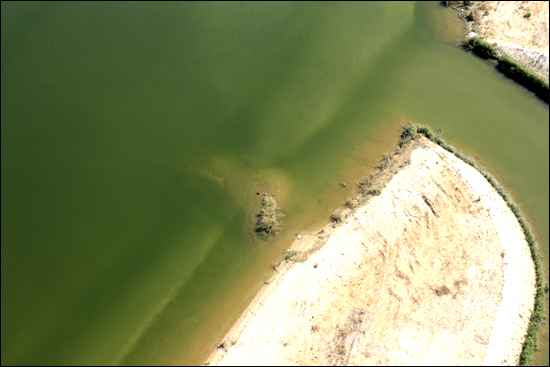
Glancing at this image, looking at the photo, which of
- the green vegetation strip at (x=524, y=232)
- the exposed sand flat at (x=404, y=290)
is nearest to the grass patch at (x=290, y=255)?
the exposed sand flat at (x=404, y=290)

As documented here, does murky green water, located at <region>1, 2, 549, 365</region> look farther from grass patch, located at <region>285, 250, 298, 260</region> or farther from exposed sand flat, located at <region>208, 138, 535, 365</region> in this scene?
exposed sand flat, located at <region>208, 138, 535, 365</region>

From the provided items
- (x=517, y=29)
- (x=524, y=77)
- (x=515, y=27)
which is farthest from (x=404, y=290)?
(x=515, y=27)

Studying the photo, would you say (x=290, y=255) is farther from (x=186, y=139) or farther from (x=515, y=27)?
(x=515, y=27)

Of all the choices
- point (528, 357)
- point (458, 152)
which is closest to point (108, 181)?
point (458, 152)

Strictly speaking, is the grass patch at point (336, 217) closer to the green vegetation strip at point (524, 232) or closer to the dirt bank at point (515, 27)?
the green vegetation strip at point (524, 232)

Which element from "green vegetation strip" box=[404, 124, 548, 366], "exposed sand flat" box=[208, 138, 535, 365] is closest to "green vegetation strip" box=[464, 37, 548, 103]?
"green vegetation strip" box=[404, 124, 548, 366]
